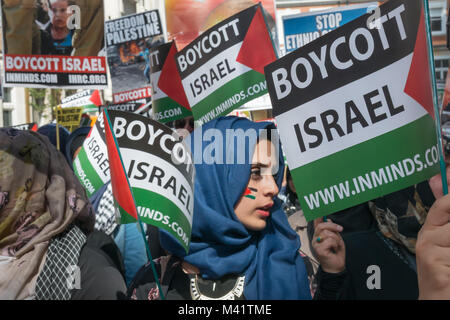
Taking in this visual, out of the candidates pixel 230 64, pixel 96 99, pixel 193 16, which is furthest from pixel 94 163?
pixel 96 99

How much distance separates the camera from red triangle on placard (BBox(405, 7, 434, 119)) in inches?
77.9

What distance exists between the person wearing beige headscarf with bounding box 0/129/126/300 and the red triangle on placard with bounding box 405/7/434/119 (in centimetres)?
138

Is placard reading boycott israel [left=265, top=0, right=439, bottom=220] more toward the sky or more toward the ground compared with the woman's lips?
more toward the sky

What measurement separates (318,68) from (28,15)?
435cm

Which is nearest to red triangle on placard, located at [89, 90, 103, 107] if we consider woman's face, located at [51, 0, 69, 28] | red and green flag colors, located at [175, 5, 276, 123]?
woman's face, located at [51, 0, 69, 28]

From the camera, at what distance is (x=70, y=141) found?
17.3 feet

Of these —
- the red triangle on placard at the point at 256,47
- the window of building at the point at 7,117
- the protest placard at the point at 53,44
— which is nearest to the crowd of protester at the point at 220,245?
the red triangle on placard at the point at 256,47

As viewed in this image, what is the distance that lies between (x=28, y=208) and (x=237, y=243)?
0.89 meters

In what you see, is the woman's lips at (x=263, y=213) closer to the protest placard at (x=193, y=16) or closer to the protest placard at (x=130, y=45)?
the protest placard at (x=193, y=16)

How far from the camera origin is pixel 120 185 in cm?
Answer: 230

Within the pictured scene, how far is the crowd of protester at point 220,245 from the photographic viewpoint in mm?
2219

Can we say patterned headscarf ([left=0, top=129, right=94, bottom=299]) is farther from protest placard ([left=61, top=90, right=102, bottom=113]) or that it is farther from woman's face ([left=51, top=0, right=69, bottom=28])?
protest placard ([left=61, top=90, right=102, bottom=113])
